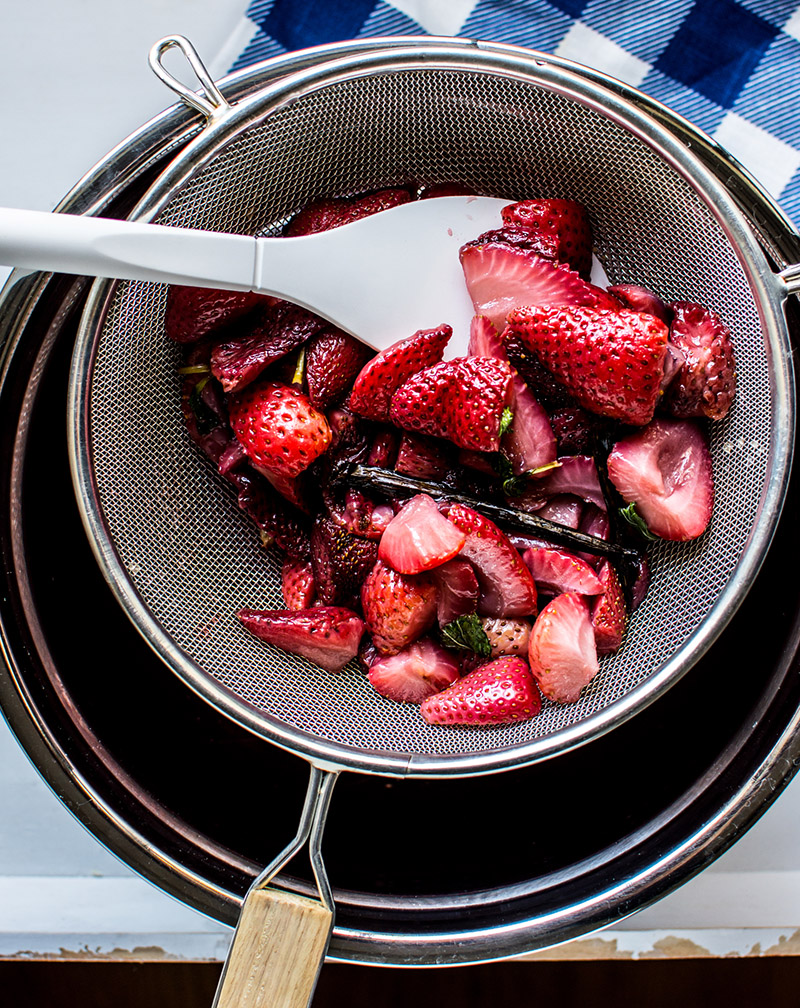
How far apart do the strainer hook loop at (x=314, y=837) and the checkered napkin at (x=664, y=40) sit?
88 cm

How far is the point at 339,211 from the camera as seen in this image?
39.0 inches

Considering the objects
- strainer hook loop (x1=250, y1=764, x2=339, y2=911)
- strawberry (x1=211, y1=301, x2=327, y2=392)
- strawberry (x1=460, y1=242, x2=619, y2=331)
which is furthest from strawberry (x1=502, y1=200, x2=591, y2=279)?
strainer hook loop (x1=250, y1=764, x2=339, y2=911)

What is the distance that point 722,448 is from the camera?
94 centimetres

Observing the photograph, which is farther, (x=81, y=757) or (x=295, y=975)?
(x=81, y=757)

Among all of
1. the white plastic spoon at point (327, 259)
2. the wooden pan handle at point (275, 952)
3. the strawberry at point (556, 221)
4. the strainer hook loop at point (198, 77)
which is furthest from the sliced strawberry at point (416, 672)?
the strainer hook loop at point (198, 77)

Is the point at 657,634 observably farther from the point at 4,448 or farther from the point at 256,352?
the point at 4,448

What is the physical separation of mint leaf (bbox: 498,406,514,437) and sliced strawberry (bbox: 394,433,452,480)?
0.09 m

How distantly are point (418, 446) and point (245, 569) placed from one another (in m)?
0.27

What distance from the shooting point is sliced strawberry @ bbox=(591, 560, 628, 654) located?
3.05ft

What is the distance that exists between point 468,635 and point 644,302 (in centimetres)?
42

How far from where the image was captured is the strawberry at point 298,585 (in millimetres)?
1004

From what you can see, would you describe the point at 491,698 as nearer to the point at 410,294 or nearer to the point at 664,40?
the point at 410,294

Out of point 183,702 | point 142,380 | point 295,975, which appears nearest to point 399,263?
point 142,380

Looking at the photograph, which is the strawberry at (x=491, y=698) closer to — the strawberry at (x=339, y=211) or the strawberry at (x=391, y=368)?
the strawberry at (x=391, y=368)
